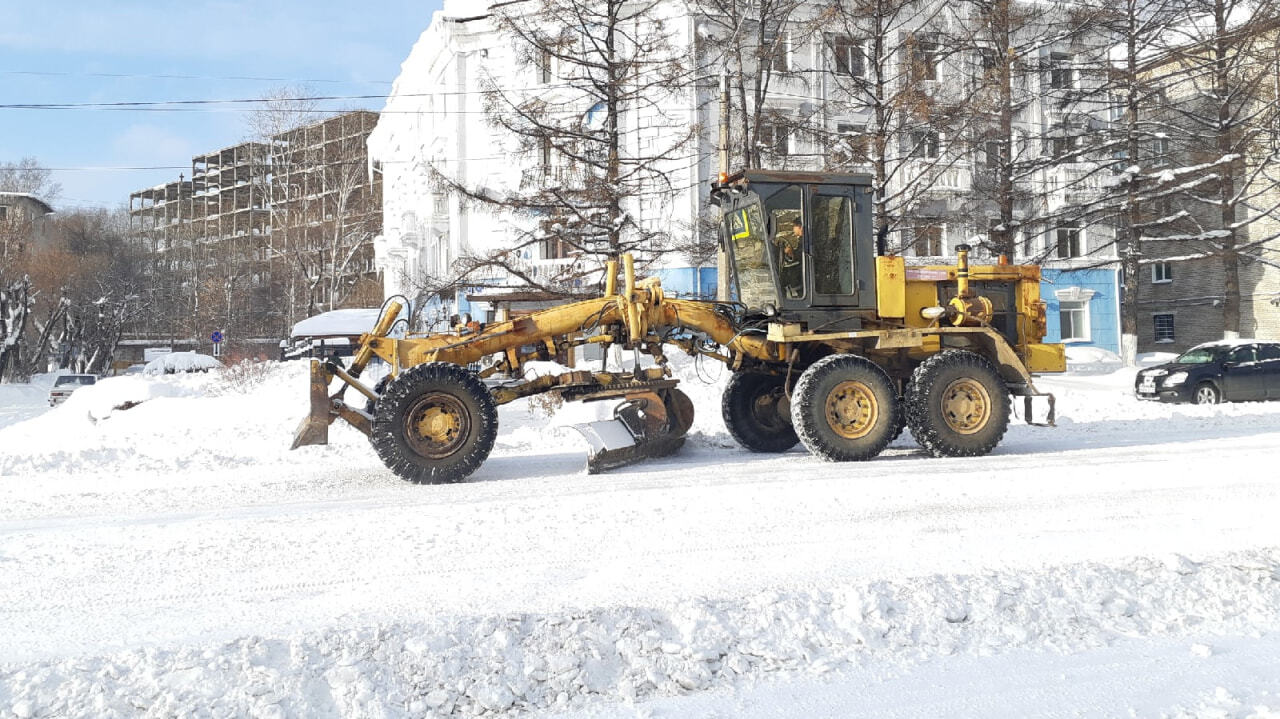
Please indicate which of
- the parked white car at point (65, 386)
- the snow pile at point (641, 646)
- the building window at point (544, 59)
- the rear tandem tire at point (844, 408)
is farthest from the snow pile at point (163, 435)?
the parked white car at point (65, 386)

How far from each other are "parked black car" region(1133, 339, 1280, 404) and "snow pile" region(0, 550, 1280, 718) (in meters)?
17.2

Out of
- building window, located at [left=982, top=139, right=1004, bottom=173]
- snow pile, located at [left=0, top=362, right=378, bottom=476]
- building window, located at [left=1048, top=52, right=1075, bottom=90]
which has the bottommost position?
snow pile, located at [left=0, top=362, right=378, bottom=476]

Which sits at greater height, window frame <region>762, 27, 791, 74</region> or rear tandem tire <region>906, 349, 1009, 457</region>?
window frame <region>762, 27, 791, 74</region>

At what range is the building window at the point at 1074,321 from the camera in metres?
37.8

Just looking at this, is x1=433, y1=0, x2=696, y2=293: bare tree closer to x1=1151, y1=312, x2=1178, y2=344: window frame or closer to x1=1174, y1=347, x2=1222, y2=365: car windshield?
x1=1174, y1=347, x2=1222, y2=365: car windshield

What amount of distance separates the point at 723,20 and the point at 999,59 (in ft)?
23.5

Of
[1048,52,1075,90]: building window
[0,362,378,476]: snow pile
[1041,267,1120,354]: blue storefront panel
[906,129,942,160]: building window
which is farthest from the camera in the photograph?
[1041,267,1120,354]: blue storefront panel

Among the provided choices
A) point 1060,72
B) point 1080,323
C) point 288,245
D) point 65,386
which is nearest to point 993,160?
point 1060,72

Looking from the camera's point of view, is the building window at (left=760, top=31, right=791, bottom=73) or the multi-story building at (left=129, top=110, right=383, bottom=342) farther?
the multi-story building at (left=129, top=110, right=383, bottom=342)

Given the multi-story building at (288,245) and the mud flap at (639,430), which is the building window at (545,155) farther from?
the multi-story building at (288,245)

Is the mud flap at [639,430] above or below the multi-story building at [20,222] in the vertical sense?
below

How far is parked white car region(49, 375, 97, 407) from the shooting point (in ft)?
99.1

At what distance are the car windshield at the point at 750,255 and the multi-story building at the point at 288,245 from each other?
3361 cm

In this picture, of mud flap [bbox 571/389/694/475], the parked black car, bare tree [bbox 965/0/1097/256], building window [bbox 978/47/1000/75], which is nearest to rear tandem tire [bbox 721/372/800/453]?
mud flap [bbox 571/389/694/475]
